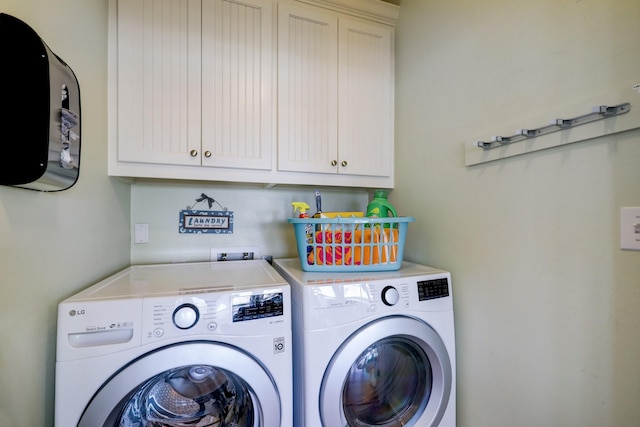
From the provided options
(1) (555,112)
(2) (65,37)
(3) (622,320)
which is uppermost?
(2) (65,37)

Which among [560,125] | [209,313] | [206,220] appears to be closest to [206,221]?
[206,220]

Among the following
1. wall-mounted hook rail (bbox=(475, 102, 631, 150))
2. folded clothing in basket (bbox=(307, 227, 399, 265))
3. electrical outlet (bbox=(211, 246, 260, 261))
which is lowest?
electrical outlet (bbox=(211, 246, 260, 261))

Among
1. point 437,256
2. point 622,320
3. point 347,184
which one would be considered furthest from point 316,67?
point 622,320

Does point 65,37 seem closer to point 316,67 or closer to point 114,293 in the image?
point 114,293

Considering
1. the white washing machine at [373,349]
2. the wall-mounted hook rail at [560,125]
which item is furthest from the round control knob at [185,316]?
the wall-mounted hook rail at [560,125]

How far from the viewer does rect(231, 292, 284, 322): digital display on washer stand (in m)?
0.87

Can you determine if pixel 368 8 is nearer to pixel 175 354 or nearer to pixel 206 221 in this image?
pixel 206 221

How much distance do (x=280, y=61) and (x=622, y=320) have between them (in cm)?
158

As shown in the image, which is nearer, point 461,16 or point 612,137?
point 612,137

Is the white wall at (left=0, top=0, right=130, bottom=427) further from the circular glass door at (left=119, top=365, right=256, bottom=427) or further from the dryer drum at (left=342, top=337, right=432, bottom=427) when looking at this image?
the dryer drum at (left=342, top=337, right=432, bottom=427)

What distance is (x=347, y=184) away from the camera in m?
1.54

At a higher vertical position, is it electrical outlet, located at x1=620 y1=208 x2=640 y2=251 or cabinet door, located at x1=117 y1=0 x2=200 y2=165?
cabinet door, located at x1=117 y1=0 x2=200 y2=165

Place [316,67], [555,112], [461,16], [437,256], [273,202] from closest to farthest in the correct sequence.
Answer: [555,112], [461,16], [437,256], [316,67], [273,202]

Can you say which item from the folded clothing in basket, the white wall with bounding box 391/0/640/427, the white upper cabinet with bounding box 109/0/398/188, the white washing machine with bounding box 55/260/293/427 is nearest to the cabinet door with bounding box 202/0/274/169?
the white upper cabinet with bounding box 109/0/398/188
